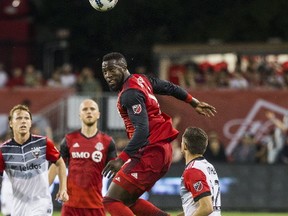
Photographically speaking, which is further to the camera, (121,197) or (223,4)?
(223,4)

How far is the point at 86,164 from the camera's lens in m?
13.5

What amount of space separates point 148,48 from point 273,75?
500 cm

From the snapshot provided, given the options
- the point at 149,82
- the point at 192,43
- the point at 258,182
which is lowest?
the point at 258,182

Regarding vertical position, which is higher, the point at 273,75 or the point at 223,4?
the point at 223,4

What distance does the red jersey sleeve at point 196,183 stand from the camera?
402 inches

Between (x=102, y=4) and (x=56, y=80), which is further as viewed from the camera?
(x=56, y=80)

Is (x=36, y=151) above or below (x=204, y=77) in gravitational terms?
below

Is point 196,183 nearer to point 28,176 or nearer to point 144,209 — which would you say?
point 144,209

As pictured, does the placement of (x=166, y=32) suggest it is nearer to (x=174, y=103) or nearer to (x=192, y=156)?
(x=174, y=103)

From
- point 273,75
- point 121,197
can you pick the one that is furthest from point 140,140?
point 273,75

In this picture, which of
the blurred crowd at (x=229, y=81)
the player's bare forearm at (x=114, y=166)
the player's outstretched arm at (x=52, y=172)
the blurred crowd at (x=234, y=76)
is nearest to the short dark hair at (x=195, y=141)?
the player's bare forearm at (x=114, y=166)

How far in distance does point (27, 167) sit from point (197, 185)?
7.55ft

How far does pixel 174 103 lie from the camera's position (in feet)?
77.3

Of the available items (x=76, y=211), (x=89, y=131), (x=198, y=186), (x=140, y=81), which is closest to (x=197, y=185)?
(x=198, y=186)
